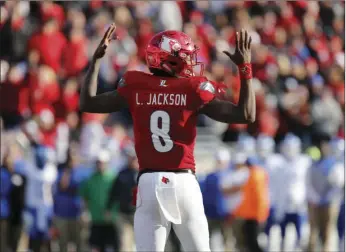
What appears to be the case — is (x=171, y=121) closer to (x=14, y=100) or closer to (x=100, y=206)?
(x=100, y=206)

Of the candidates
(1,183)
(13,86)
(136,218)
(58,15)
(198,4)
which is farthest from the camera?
(198,4)

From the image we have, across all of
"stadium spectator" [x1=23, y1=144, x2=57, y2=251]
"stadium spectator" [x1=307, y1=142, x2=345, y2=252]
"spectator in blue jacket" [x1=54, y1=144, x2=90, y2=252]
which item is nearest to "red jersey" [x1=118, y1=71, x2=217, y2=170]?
"spectator in blue jacket" [x1=54, y1=144, x2=90, y2=252]

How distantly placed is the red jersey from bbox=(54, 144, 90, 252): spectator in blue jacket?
613 cm

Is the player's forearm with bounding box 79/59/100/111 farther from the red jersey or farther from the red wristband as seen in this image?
the red wristband

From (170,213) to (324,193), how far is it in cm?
711

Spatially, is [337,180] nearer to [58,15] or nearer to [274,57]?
[274,57]

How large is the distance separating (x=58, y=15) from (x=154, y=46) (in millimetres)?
9423

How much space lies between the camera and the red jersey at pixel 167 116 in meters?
6.15

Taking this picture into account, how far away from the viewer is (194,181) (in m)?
6.17

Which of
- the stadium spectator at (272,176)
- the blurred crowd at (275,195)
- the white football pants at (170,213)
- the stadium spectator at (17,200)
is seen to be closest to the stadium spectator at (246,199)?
the blurred crowd at (275,195)

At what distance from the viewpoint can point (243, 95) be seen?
6.06 meters

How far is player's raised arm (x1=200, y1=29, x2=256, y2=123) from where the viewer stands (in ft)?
19.9

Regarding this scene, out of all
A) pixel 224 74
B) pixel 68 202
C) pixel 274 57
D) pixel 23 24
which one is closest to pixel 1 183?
pixel 68 202

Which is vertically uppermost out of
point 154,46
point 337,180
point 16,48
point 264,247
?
point 16,48
